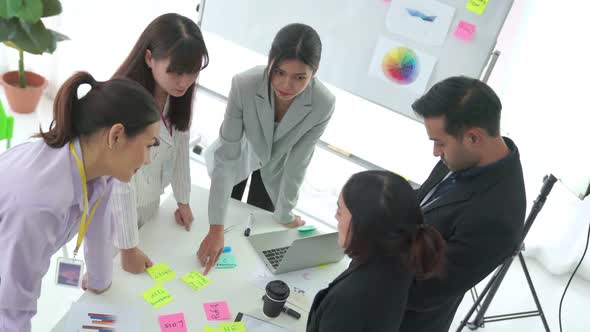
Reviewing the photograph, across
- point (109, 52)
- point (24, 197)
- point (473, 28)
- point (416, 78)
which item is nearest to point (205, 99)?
point (109, 52)

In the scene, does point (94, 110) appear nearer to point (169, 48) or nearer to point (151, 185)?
point (169, 48)

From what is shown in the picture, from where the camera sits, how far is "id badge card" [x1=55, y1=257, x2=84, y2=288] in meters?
1.44

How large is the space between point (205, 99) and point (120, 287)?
241 centimetres

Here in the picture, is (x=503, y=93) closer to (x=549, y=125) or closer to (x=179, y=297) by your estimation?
(x=549, y=125)

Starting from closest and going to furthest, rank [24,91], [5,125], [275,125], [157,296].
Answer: [157,296] → [275,125] → [5,125] → [24,91]

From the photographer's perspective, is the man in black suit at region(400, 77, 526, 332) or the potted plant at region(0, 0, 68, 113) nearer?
the man in black suit at region(400, 77, 526, 332)

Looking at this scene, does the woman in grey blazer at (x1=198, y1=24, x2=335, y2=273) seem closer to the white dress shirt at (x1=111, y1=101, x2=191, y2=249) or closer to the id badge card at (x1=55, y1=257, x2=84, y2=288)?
the white dress shirt at (x1=111, y1=101, x2=191, y2=249)

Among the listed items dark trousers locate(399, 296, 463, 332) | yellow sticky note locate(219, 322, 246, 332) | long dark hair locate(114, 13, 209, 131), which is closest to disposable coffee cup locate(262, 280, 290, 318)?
yellow sticky note locate(219, 322, 246, 332)

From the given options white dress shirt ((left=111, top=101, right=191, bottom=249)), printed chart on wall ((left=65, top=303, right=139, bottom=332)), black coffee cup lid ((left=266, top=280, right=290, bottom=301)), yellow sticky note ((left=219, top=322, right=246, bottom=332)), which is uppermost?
white dress shirt ((left=111, top=101, right=191, bottom=249))

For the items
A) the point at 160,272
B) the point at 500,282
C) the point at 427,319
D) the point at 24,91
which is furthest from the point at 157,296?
the point at 24,91

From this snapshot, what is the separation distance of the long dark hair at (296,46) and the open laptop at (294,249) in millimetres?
635

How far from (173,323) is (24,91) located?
2.91 metres

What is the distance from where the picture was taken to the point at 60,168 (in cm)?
122

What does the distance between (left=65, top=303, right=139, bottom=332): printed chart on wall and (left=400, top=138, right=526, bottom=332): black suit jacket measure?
0.87 metres
